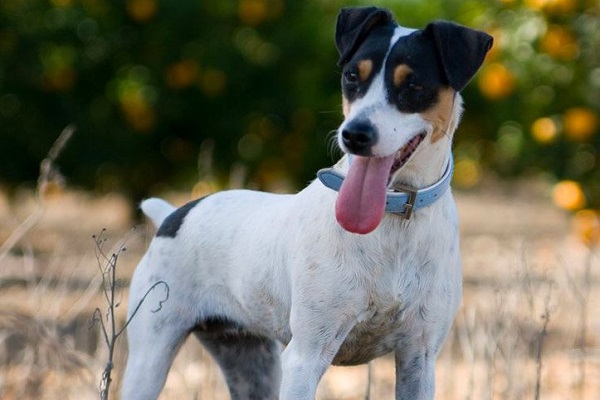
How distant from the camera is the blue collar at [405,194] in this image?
12.6 ft

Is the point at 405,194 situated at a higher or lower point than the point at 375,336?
higher

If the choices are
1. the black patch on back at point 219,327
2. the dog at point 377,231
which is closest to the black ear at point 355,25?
the dog at point 377,231

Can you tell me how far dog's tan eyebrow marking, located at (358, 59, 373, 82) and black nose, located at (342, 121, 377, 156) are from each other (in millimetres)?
209

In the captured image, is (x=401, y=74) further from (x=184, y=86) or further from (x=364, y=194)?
(x=184, y=86)

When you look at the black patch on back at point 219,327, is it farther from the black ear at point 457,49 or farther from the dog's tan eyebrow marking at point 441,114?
the black ear at point 457,49

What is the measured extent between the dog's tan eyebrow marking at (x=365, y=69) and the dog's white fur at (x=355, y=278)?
0.14 ft

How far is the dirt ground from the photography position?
5.10 meters

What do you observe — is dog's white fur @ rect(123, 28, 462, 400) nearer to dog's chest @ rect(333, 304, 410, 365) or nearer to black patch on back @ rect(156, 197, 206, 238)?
dog's chest @ rect(333, 304, 410, 365)

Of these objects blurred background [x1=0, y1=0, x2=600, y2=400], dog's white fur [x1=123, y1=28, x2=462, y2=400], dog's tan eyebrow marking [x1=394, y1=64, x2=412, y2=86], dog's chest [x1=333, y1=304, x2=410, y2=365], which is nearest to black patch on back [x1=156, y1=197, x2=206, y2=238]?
dog's white fur [x1=123, y1=28, x2=462, y2=400]

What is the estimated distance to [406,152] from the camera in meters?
3.79

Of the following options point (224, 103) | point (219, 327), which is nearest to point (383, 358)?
point (224, 103)

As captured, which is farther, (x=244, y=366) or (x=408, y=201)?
(x=244, y=366)

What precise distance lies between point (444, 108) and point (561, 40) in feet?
14.8

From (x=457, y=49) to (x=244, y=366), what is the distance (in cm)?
157
